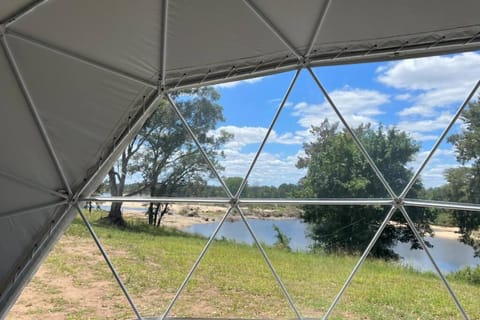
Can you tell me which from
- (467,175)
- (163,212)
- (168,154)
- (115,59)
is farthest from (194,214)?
(467,175)

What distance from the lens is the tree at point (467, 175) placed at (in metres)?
6.98

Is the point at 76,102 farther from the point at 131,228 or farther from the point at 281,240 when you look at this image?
the point at 281,240

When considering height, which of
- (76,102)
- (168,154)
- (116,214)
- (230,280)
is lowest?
(230,280)

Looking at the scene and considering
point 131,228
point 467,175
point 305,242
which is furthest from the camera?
point 131,228

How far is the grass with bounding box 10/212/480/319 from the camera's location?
8.85 meters

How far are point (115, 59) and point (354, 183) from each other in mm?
5538

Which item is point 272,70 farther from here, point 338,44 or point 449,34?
point 449,34

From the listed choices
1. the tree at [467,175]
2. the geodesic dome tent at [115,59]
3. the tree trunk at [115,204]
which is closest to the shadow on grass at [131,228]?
the tree trunk at [115,204]

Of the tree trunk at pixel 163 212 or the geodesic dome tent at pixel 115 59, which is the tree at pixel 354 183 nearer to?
the geodesic dome tent at pixel 115 59

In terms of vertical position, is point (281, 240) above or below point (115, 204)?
below

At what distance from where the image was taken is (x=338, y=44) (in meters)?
6.05

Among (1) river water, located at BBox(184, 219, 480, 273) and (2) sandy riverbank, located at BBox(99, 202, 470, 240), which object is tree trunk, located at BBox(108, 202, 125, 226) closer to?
(2) sandy riverbank, located at BBox(99, 202, 470, 240)

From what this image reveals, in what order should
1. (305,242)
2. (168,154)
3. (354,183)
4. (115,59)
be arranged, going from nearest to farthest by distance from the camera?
(115,59) → (354,183) → (305,242) → (168,154)

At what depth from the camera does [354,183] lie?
26.6ft
